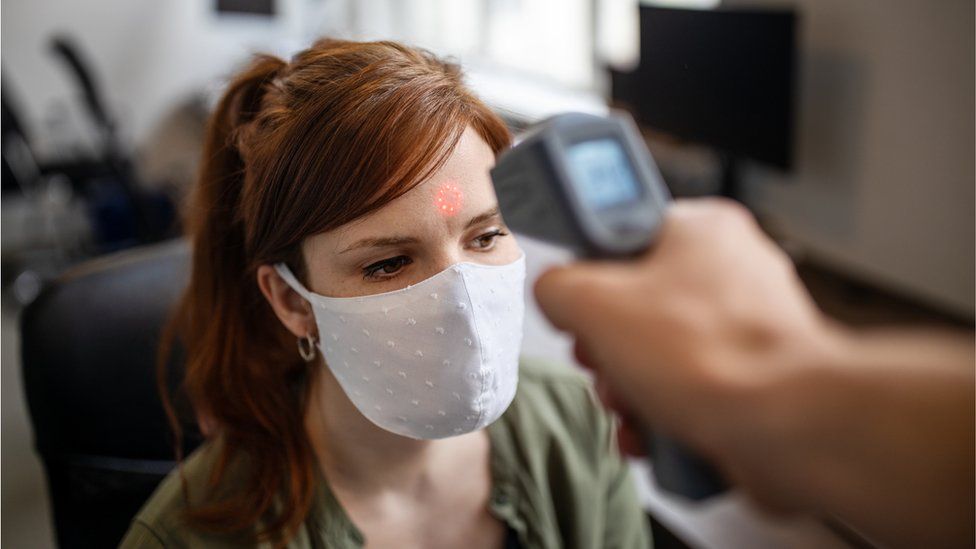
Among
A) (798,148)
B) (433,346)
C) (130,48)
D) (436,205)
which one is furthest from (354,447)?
(130,48)

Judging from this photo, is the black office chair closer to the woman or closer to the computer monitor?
Answer: the woman

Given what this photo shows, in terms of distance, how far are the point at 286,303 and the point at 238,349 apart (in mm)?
126

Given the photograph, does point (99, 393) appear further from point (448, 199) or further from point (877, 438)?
point (877, 438)

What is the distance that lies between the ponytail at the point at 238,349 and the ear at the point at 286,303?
3 centimetres

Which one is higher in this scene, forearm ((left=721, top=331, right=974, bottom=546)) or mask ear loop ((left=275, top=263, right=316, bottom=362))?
forearm ((left=721, top=331, right=974, bottom=546))

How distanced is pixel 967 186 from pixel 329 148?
4.27 feet

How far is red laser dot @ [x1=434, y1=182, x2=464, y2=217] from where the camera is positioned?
0.84 m

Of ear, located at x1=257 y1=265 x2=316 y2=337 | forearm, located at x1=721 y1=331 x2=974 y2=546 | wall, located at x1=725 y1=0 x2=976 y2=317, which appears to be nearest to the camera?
forearm, located at x1=721 y1=331 x2=974 y2=546

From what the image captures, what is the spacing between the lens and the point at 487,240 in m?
0.89

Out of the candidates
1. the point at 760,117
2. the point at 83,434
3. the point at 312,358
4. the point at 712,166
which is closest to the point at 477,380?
the point at 312,358

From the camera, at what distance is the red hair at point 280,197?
843mm

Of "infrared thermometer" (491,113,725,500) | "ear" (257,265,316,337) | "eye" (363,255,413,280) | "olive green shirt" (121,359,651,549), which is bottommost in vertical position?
"olive green shirt" (121,359,651,549)

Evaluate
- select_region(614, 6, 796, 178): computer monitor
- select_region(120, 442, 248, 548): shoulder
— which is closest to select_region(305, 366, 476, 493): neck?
select_region(120, 442, 248, 548): shoulder

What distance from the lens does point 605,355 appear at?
334 mm
